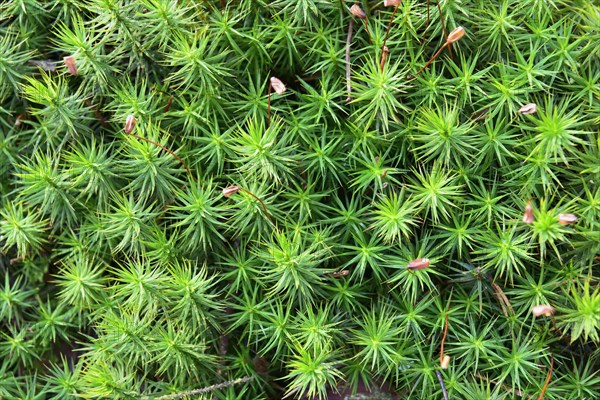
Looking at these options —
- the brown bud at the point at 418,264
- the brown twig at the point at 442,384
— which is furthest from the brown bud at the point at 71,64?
the brown twig at the point at 442,384

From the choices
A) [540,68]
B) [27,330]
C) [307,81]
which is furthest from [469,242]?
[27,330]

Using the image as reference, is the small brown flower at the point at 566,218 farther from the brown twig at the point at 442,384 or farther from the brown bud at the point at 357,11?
the brown bud at the point at 357,11

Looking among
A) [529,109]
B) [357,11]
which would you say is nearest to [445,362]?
[529,109]

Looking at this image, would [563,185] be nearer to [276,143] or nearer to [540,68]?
[540,68]

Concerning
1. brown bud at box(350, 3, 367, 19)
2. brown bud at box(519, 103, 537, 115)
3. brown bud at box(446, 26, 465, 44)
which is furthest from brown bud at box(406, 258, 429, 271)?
brown bud at box(350, 3, 367, 19)

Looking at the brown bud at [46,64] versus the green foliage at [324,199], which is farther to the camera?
the brown bud at [46,64]

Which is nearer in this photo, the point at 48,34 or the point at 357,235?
the point at 357,235

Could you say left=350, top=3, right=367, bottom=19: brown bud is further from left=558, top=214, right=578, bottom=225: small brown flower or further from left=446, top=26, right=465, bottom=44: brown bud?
left=558, top=214, right=578, bottom=225: small brown flower
